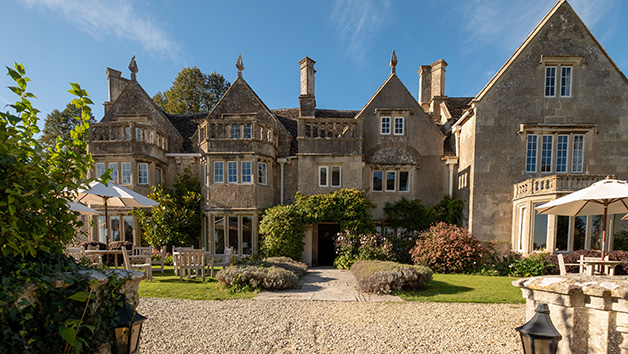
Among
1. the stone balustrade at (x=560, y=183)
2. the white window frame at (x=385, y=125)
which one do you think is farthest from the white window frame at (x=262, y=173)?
the stone balustrade at (x=560, y=183)

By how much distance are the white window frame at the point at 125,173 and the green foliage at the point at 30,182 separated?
557 inches

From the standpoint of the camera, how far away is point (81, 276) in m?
2.81

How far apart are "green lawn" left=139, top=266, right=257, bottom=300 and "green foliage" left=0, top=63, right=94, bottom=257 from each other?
583 cm

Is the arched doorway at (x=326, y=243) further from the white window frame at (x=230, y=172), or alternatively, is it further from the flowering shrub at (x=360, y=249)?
the white window frame at (x=230, y=172)

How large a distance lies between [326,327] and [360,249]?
8.01 m

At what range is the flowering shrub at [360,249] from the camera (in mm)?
13430

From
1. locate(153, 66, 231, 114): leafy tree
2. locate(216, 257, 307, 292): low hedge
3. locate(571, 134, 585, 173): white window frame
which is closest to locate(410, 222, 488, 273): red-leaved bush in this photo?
locate(571, 134, 585, 173): white window frame

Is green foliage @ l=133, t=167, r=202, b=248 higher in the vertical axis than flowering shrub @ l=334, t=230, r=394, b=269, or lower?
higher

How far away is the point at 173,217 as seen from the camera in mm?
14867

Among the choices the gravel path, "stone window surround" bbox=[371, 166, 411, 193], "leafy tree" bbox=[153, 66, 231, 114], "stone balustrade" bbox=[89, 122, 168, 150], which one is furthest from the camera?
"leafy tree" bbox=[153, 66, 231, 114]

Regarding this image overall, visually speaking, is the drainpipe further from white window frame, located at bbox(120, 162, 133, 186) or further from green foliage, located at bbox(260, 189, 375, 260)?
white window frame, located at bbox(120, 162, 133, 186)

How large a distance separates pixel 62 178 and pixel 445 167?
55.8 ft

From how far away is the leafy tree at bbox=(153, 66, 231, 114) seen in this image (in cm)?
3066

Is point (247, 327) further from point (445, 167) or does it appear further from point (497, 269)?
point (445, 167)
